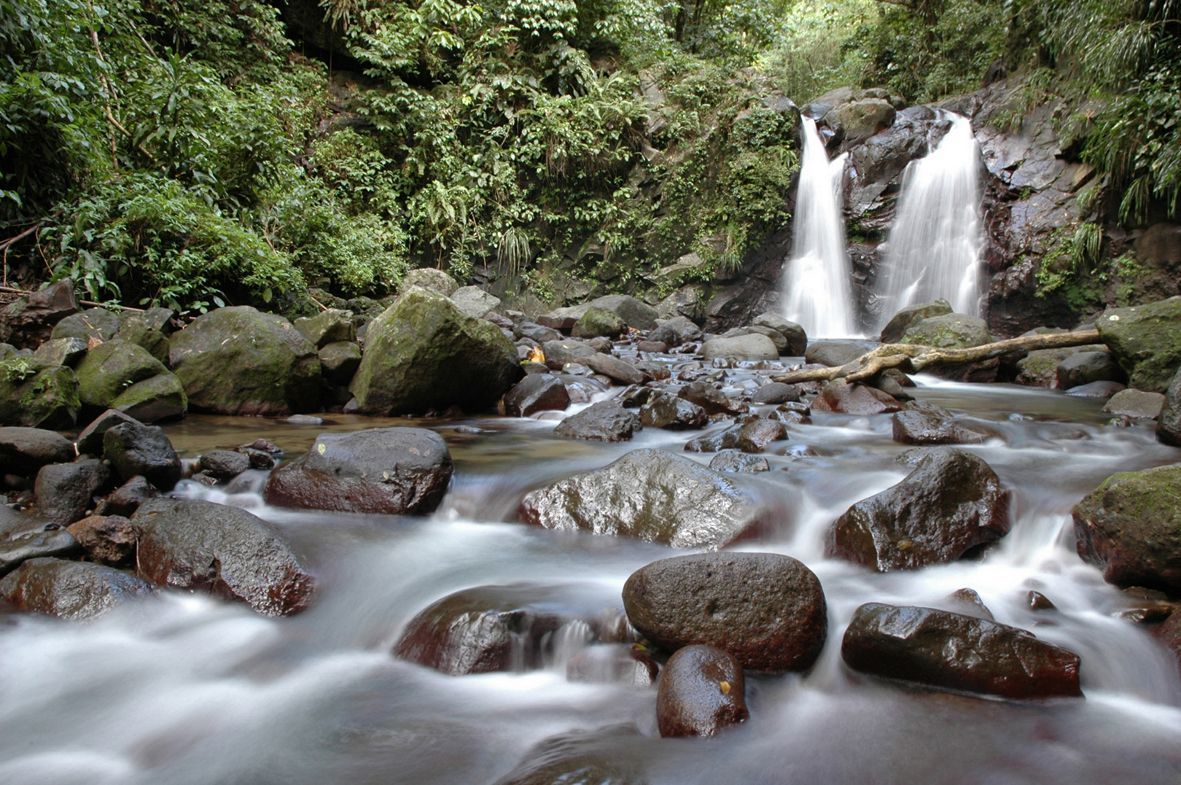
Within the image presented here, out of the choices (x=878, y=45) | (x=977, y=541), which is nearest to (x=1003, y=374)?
(x=977, y=541)

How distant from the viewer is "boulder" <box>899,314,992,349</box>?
898cm

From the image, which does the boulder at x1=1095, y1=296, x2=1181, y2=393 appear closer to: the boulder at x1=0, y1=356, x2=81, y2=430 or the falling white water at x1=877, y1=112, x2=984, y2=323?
the falling white water at x1=877, y1=112, x2=984, y2=323

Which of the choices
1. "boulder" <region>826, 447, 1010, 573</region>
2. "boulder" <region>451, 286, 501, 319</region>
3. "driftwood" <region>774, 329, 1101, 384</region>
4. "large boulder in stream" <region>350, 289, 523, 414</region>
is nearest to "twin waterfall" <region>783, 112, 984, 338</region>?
"driftwood" <region>774, 329, 1101, 384</region>

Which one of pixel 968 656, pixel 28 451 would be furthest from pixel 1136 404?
pixel 28 451

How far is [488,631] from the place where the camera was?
2.72m

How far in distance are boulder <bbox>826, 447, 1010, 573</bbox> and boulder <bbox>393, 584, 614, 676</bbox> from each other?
1465mm

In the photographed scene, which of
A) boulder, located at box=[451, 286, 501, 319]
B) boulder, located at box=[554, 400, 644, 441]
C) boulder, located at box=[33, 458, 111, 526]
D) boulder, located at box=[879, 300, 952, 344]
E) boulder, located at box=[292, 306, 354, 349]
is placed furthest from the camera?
boulder, located at box=[451, 286, 501, 319]

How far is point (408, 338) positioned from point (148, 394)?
2.10m

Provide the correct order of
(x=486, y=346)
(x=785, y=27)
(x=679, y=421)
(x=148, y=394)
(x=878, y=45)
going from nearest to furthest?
(x=148, y=394)
(x=679, y=421)
(x=486, y=346)
(x=878, y=45)
(x=785, y=27)

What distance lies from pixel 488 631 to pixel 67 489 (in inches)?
103

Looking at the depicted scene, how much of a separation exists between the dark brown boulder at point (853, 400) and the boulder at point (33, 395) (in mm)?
6353

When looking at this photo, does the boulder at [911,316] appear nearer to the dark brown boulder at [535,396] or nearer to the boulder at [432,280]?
the dark brown boulder at [535,396]

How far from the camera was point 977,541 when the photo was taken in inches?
134

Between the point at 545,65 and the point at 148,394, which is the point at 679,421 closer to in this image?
the point at 148,394
